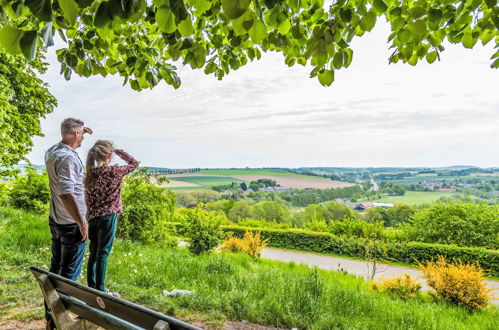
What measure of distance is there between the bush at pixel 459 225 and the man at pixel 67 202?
18.1 metres

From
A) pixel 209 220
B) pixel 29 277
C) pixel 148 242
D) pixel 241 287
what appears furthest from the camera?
pixel 209 220

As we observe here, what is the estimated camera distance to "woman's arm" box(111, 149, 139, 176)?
3.12m

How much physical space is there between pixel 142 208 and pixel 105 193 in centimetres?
605

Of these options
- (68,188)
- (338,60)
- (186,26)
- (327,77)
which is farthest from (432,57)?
(68,188)

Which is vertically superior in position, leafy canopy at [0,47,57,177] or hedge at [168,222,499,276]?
leafy canopy at [0,47,57,177]

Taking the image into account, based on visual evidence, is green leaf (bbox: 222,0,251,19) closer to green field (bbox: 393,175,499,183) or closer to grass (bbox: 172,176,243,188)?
grass (bbox: 172,176,243,188)

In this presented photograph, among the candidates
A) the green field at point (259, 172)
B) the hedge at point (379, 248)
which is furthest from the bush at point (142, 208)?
the green field at point (259, 172)

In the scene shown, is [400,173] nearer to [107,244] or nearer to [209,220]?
[209,220]

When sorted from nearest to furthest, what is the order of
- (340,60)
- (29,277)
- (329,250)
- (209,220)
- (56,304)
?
(340,60) < (56,304) < (29,277) < (209,220) < (329,250)

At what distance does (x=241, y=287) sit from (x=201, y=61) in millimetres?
3236

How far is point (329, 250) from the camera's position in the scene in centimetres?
1848

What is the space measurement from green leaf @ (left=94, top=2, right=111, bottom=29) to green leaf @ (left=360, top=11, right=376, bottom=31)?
4.10ft

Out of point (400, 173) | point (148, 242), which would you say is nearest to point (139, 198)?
point (148, 242)

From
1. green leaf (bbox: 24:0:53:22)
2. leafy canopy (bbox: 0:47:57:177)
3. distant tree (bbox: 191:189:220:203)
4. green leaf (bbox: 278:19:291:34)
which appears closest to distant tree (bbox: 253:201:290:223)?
distant tree (bbox: 191:189:220:203)
